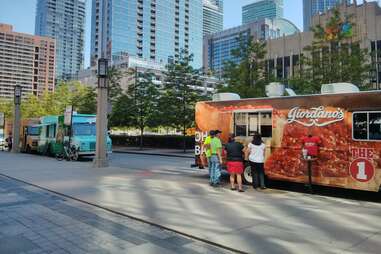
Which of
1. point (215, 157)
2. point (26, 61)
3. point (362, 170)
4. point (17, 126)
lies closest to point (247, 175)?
point (215, 157)

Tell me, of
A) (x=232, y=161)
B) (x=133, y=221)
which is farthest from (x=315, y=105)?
(x=133, y=221)

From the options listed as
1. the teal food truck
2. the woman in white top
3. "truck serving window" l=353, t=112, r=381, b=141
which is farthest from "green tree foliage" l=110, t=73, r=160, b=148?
"truck serving window" l=353, t=112, r=381, b=141

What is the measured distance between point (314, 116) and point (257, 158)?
80.2 inches

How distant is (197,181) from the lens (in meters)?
13.3

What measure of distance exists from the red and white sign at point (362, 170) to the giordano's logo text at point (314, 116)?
4.07ft

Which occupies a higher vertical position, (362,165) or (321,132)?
(321,132)

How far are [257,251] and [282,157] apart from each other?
6163 millimetres

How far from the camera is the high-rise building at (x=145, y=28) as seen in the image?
143 m

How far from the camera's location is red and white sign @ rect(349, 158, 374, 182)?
9414 millimetres

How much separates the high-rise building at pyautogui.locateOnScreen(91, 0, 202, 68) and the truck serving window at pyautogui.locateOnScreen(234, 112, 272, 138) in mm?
124333

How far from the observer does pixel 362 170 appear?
9578 mm

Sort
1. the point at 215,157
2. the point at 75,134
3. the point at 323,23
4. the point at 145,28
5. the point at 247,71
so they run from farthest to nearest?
the point at 145,28, the point at 323,23, the point at 247,71, the point at 75,134, the point at 215,157

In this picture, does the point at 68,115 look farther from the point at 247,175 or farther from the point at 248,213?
the point at 248,213

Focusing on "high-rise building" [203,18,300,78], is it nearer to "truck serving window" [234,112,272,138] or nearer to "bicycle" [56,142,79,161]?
"bicycle" [56,142,79,161]
